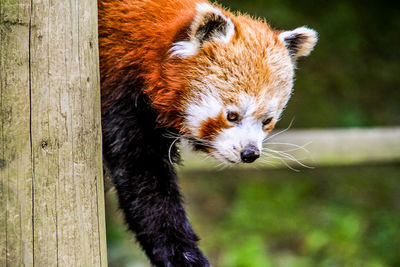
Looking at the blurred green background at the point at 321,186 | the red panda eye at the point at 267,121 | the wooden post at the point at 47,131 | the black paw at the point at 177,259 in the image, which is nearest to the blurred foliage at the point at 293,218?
the blurred green background at the point at 321,186

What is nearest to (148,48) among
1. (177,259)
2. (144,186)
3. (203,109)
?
(203,109)

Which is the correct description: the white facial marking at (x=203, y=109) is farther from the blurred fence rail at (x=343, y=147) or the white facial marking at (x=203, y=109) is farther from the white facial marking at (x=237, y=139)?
the blurred fence rail at (x=343, y=147)

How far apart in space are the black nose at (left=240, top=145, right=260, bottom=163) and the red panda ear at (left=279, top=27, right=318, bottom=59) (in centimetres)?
55

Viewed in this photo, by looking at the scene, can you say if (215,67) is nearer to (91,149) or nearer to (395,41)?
(91,149)

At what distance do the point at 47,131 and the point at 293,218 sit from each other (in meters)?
4.22

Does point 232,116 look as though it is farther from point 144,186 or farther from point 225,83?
point 144,186

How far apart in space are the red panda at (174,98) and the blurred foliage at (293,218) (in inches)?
93.5

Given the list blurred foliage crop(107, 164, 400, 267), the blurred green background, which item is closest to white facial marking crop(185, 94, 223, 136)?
the blurred green background

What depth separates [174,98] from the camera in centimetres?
214

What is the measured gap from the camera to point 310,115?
6.39 metres

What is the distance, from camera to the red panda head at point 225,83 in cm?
211

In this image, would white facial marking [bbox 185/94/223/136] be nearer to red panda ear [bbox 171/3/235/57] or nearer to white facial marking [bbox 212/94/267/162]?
white facial marking [bbox 212/94/267/162]

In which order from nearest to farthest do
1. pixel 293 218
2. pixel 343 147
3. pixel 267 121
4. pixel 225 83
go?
pixel 225 83
pixel 267 121
pixel 343 147
pixel 293 218

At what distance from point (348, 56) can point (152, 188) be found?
16.3ft
